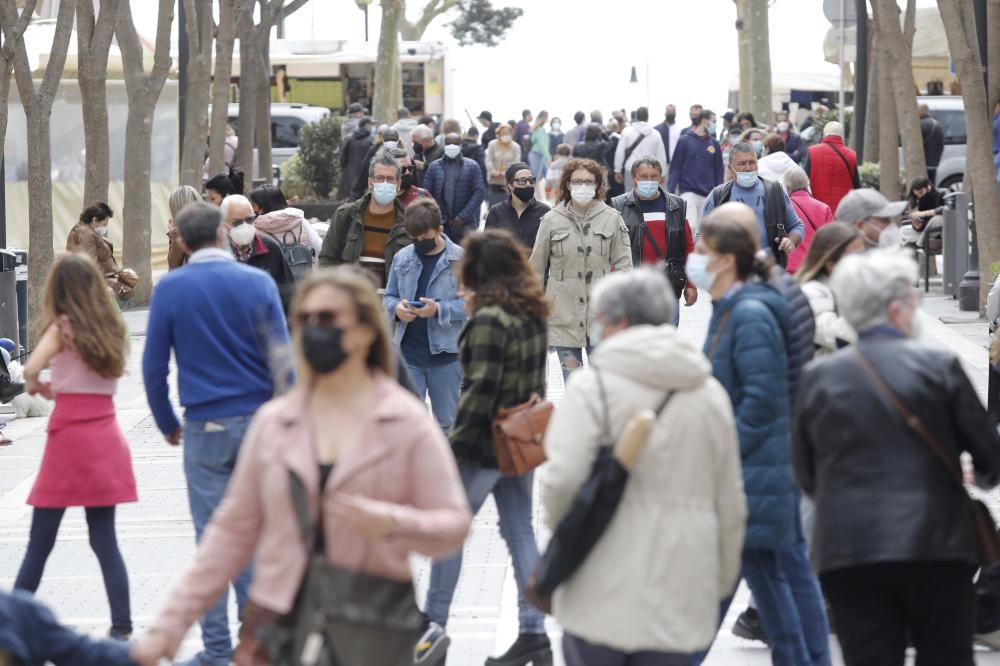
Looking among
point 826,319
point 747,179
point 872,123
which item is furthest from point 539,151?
point 826,319

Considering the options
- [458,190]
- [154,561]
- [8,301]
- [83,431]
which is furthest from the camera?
[458,190]

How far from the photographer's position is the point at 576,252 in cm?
1038

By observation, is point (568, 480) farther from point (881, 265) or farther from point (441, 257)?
point (441, 257)

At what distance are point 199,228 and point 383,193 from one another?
13.1ft

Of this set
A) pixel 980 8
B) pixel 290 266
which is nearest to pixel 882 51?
pixel 980 8

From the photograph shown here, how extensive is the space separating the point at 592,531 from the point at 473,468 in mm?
2004

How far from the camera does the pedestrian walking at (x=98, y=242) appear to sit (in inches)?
559

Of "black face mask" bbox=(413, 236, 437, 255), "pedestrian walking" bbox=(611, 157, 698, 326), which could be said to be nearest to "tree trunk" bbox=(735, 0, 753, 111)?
"pedestrian walking" bbox=(611, 157, 698, 326)

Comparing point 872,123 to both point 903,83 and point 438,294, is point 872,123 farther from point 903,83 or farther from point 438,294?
point 438,294

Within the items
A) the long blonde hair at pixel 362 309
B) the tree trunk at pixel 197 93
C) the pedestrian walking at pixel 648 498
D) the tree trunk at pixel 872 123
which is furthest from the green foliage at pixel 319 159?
the long blonde hair at pixel 362 309

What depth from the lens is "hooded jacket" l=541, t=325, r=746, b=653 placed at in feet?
15.1

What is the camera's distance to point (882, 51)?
2497 centimetres

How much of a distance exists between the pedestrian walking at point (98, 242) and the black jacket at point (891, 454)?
9.87m

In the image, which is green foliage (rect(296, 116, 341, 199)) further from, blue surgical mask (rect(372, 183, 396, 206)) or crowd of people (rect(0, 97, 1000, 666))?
crowd of people (rect(0, 97, 1000, 666))
